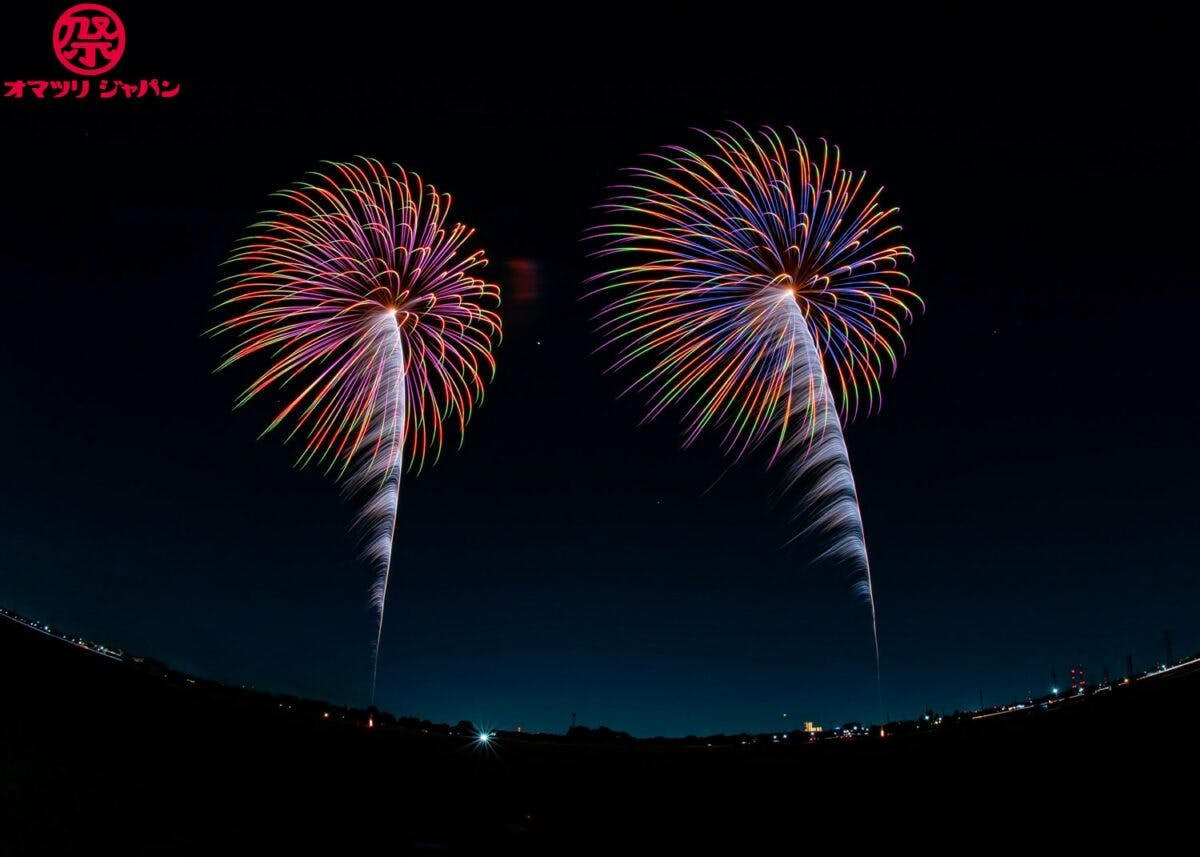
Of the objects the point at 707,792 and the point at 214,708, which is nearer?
the point at 214,708

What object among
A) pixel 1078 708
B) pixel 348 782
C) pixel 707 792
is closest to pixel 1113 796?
pixel 1078 708

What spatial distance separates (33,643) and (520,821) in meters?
11.3

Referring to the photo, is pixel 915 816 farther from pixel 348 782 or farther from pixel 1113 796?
pixel 348 782

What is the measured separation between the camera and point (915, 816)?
19031 millimetres

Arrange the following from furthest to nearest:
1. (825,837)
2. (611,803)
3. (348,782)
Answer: (611,803)
(825,837)
(348,782)

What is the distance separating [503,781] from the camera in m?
21.2

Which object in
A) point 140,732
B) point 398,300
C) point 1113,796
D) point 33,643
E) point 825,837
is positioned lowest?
point 825,837

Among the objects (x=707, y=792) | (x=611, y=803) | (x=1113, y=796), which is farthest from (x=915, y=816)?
(x=611, y=803)

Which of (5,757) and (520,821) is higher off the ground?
(5,757)

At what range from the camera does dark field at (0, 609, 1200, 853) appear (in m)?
12.0

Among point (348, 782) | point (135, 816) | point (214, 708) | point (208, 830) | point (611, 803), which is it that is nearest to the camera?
point (135, 816)

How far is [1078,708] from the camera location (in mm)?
20062

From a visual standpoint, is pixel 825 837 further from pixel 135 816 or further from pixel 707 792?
pixel 135 816

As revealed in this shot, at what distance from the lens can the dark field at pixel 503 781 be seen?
1195 centimetres
